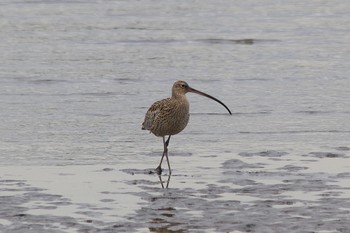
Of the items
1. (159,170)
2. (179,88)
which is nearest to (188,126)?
(179,88)

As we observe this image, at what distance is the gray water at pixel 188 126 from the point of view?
900cm

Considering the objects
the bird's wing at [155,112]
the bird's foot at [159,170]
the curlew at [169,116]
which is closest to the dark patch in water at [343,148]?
the curlew at [169,116]

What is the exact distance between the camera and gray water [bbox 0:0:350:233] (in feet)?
29.5

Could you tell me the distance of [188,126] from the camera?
1361cm

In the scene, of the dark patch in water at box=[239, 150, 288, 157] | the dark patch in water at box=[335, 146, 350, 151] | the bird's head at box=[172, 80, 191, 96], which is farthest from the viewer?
the bird's head at box=[172, 80, 191, 96]

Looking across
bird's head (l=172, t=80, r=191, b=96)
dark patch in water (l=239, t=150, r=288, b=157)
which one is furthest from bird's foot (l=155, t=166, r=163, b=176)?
bird's head (l=172, t=80, r=191, b=96)

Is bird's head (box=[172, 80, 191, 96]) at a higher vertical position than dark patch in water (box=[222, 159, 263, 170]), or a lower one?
higher

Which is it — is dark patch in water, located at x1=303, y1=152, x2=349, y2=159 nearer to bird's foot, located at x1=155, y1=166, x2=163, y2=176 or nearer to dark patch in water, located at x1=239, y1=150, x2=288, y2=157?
dark patch in water, located at x1=239, y1=150, x2=288, y2=157

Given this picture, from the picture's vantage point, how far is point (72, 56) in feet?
64.0

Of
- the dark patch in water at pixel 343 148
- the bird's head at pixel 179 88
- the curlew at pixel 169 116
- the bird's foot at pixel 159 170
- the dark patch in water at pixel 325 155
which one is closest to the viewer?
the bird's foot at pixel 159 170

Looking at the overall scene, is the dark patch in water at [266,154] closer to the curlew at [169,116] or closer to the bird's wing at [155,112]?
the curlew at [169,116]

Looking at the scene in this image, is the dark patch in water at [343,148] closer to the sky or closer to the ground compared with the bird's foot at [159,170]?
closer to the sky

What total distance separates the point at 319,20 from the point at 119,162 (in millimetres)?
13983

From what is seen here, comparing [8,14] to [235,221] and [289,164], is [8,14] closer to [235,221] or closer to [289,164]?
[289,164]
